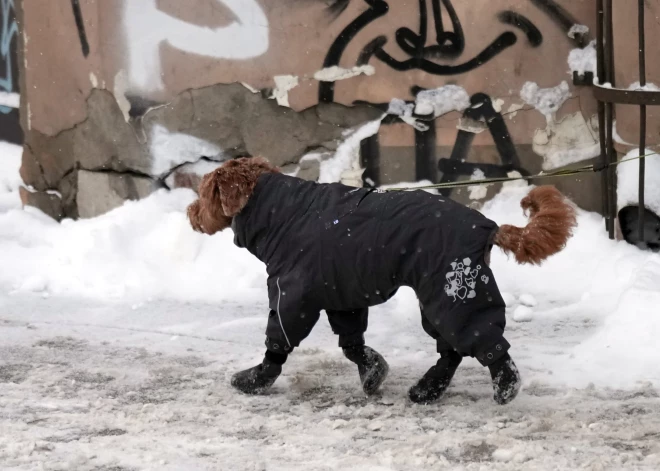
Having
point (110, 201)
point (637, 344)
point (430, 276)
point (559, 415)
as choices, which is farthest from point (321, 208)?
point (110, 201)

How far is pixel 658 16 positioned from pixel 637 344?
1.97 metres

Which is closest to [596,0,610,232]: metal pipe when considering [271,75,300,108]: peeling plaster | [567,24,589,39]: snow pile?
[567,24,589,39]: snow pile

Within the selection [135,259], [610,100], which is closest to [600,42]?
[610,100]

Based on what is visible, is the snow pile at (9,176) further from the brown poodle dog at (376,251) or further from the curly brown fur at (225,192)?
the brown poodle dog at (376,251)

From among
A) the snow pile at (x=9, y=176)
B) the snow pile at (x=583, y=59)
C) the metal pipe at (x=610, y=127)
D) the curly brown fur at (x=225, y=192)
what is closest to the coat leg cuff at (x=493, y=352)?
the curly brown fur at (x=225, y=192)

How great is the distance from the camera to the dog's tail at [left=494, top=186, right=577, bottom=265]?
3.55 m

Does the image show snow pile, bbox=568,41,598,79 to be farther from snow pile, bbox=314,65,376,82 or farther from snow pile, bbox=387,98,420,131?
snow pile, bbox=314,65,376,82

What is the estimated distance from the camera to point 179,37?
6.13 meters

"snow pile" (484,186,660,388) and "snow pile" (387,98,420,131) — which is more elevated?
"snow pile" (387,98,420,131)

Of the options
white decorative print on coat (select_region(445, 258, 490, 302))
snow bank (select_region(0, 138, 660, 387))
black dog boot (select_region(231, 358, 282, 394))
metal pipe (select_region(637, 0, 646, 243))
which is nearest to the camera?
white decorative print on coat (select_region(445, 258, 490, 302))

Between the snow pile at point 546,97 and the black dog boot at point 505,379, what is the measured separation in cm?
252

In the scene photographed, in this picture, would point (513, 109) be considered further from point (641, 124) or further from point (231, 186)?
point (231, 186)

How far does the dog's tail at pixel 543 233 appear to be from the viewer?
3.55 meters

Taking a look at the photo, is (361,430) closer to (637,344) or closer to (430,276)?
(430,276)
